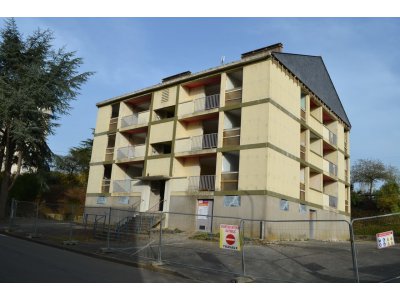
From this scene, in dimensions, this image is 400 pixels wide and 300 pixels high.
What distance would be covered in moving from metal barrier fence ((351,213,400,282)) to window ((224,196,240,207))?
686 cm

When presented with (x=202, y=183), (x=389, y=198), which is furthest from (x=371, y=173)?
(x=202, y=183)

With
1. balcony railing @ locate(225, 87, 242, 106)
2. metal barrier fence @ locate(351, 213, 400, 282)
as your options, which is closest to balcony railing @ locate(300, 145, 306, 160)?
balcony railing @ locate(225, 87, 242, 106)

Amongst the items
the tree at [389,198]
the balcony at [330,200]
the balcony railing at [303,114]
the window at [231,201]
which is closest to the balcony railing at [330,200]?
the balcony at [330,200]

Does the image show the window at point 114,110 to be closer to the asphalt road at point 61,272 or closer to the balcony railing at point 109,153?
the balcony railing at point 109,153

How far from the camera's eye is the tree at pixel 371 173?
50.1 metres

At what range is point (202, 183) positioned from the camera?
79.9ft

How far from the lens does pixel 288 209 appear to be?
76.4ft

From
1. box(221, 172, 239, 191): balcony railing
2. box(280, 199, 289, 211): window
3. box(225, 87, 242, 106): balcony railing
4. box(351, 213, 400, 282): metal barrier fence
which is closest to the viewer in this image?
box(351, 213, 400, 282): metal barrier fence

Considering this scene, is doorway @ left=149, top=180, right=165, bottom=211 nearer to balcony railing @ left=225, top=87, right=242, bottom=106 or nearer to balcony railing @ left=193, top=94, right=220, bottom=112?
balcony railing @ left=193, top=94, right=220, bottom=112

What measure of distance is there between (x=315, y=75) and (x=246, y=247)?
18125mm

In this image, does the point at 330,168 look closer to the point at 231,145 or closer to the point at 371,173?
the point at 231,145

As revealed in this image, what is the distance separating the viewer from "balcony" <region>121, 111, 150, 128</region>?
29.3m

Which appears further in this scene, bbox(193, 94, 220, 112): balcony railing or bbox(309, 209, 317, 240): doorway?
bbox(309, 209, 317, 240): doorway

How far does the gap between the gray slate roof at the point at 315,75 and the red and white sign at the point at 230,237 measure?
16.1m
